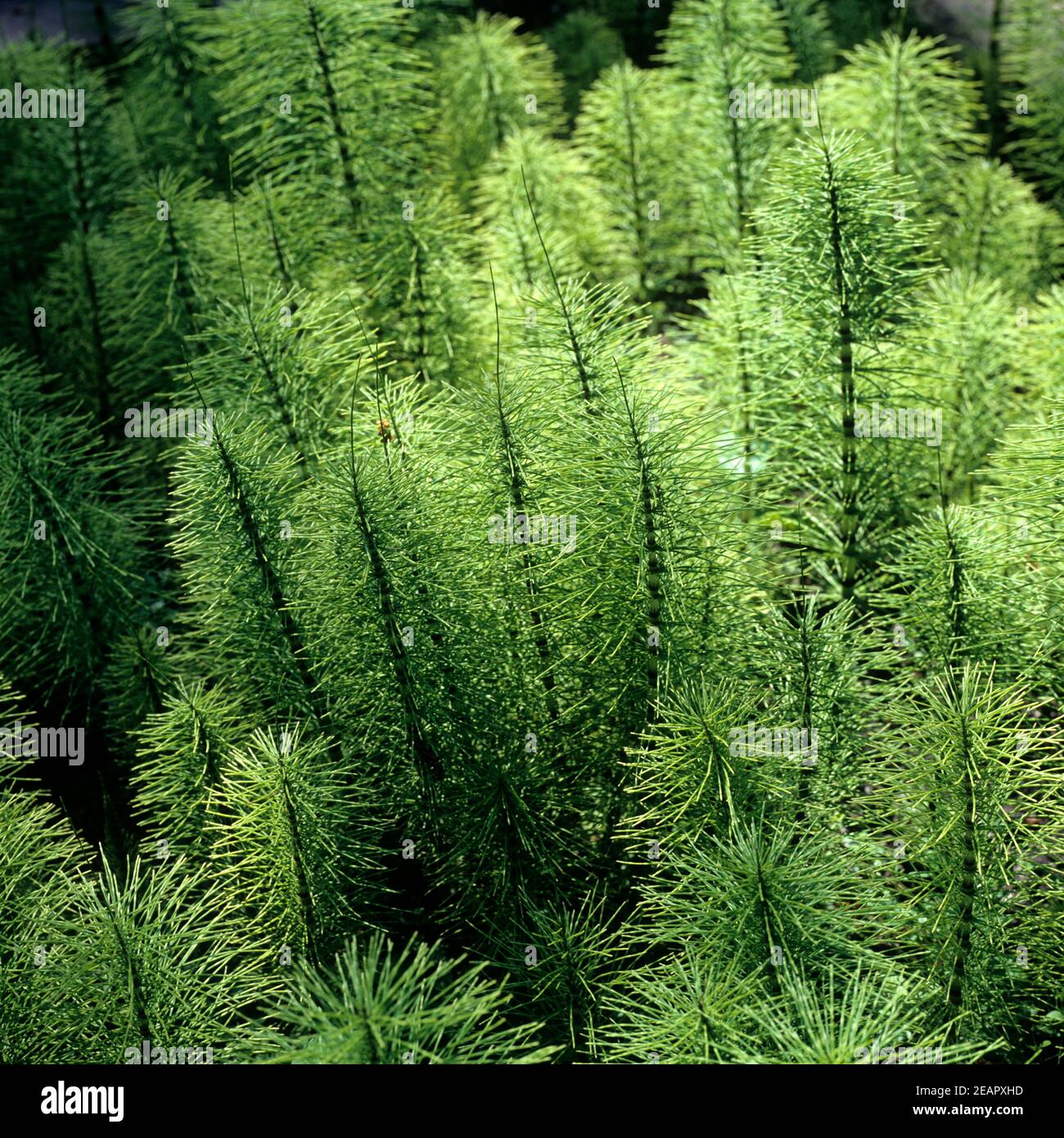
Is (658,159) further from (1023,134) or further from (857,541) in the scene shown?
(1023,134)

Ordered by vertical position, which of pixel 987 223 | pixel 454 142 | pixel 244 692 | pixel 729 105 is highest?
pixel 454 142

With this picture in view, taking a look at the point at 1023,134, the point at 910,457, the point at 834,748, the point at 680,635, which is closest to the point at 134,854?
the point at 680,635

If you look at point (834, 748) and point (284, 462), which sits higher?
point (284, 462)

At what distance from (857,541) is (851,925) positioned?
76.4 inches

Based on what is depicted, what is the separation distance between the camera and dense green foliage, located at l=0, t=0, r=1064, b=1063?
2.81 meters

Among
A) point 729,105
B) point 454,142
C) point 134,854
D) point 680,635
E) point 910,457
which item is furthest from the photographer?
point 454,142

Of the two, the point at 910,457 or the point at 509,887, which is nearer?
the point at 509,887

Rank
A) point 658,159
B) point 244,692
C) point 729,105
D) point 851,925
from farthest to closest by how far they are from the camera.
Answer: point 658,159 < point 729,105 < point 244,692 < point 851,925

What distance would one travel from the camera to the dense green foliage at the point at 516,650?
9.21ft

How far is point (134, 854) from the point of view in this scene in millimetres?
4129

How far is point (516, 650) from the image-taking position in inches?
134
